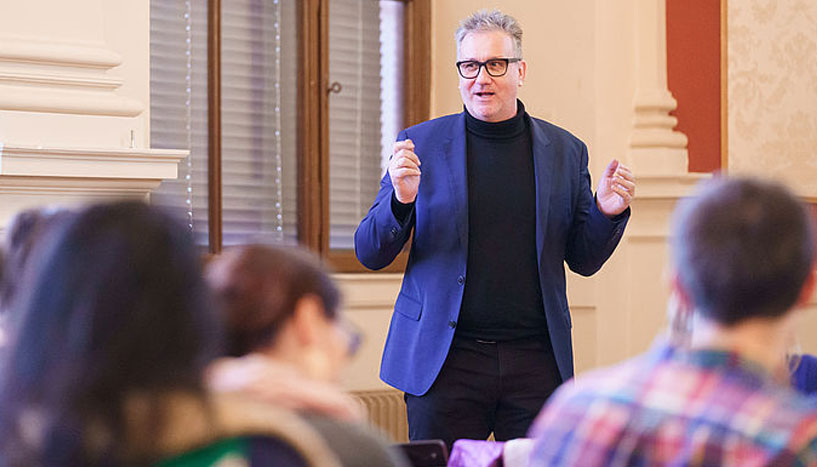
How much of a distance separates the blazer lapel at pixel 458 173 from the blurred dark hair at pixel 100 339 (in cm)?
193

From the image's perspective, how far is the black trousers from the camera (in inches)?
116

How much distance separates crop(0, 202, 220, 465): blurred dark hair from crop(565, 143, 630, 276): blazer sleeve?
205 cm

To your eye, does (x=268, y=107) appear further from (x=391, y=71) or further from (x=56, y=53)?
(x=56, y=53)

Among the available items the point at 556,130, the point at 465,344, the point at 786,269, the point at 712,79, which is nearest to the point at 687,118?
the point at 712,79

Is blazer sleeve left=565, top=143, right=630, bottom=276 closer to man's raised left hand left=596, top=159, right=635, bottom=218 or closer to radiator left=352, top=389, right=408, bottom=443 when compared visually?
man's raised left hand left=596, top=159, right=635, bottom=218

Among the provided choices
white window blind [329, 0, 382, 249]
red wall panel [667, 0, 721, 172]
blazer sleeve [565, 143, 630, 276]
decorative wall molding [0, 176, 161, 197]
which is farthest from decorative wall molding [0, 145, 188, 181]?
red wall panel [667, 0, 721, 172]

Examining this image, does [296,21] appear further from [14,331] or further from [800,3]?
[14,331]

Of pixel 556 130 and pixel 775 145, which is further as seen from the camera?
pixel 775 145

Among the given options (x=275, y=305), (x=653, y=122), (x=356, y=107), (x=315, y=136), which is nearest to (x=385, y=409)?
(x=315, y=136)

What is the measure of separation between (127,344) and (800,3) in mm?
4882

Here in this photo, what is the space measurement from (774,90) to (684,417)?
422 centimetres

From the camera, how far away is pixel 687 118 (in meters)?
5.03

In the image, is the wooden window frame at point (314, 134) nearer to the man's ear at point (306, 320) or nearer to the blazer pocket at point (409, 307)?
the blazer pocket at point (409, 307)

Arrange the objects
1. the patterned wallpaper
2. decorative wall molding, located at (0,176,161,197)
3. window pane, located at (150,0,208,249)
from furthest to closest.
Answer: the patterned wallpaper, window pane, located at (150,0,208,249), decorative wall molding, located at (0,176,161,197)
